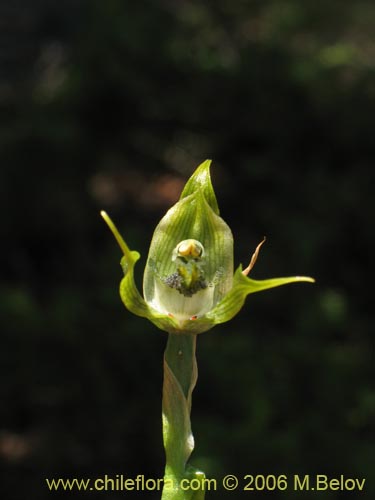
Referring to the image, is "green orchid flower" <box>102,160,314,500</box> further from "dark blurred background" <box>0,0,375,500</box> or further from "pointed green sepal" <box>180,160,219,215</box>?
"dark blurred background" <box>0,0,375,500</box>

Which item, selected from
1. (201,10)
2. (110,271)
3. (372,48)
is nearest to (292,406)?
→ (110,271)

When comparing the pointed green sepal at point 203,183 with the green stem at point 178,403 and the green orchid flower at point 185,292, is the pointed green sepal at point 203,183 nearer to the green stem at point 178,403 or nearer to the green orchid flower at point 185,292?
the green orchid flower at point 185,292

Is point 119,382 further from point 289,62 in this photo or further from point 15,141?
point 289,62

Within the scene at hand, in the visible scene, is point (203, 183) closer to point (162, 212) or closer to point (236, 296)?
point (236, 296)

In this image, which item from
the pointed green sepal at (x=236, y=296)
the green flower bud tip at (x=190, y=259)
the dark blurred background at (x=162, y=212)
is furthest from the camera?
the dark blurred background at (x=162, y=212)

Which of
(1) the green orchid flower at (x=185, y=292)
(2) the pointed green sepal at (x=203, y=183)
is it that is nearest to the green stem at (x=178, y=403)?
(1) the green orchid flower at (x=185, y=292)

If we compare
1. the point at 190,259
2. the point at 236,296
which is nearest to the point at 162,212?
the point at 190,259

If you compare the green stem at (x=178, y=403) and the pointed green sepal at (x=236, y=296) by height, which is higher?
the pointed green sepal at (x=236, y=296)
